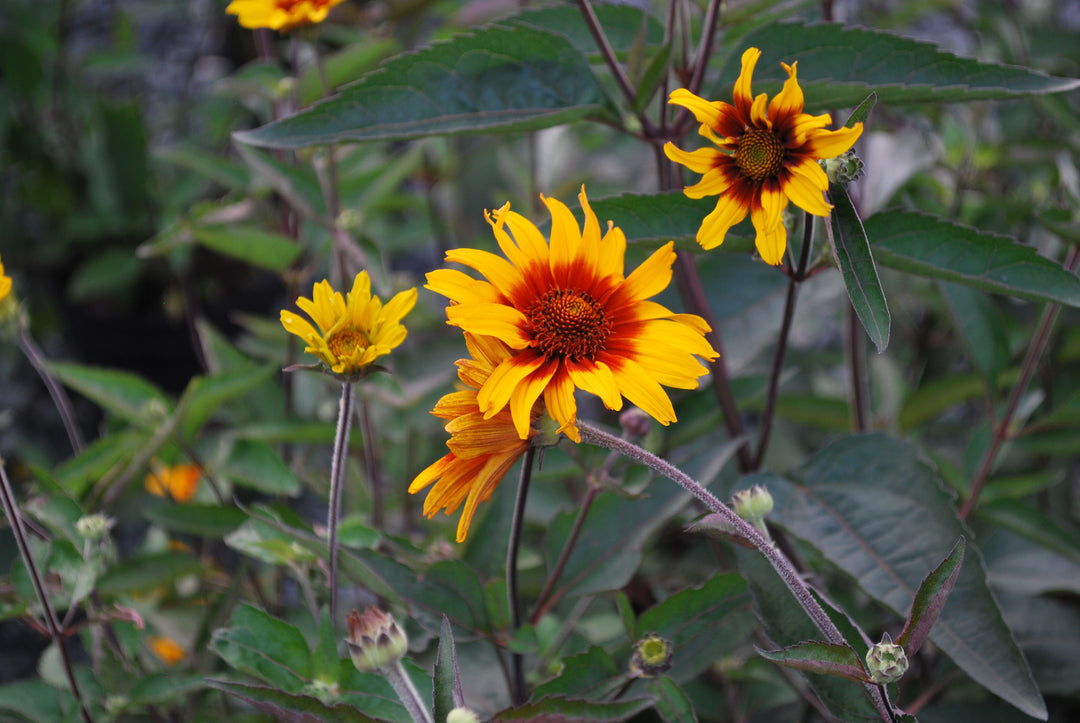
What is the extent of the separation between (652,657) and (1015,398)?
451 millimetres

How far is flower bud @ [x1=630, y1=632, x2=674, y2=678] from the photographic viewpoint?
55 cm

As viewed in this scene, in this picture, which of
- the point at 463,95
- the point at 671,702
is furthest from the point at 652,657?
the point at 463,95

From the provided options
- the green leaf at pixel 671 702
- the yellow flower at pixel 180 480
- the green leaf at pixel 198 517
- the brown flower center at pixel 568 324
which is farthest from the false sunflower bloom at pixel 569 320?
the yellow flower at pixel 180 480

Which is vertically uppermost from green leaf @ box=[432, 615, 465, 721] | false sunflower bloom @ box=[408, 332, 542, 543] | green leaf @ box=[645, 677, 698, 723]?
false sunflower bloom @ box=[408, 332, 542, 543]

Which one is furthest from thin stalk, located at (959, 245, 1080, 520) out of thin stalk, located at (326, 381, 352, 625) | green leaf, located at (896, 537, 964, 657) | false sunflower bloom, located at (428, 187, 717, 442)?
thin stalk, located at (326, 381, 352, 625)

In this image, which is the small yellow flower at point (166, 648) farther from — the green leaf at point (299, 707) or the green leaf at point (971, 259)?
the green leaf at point (971, 259)

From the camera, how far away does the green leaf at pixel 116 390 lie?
0.86 m

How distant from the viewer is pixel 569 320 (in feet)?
1.63

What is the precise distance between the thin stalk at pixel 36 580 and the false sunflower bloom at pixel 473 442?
0.29 metres

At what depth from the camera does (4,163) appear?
5.31 feet

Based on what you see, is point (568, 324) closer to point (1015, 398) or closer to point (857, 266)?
point (857, 266)

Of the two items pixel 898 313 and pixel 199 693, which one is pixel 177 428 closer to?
pixel 199 693

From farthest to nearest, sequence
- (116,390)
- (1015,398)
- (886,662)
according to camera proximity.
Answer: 1. (116,390)
2. (1015,398)
3. (886,662)

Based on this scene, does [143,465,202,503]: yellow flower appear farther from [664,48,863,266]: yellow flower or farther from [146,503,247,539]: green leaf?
[664,48,863,266]: yellow flower
